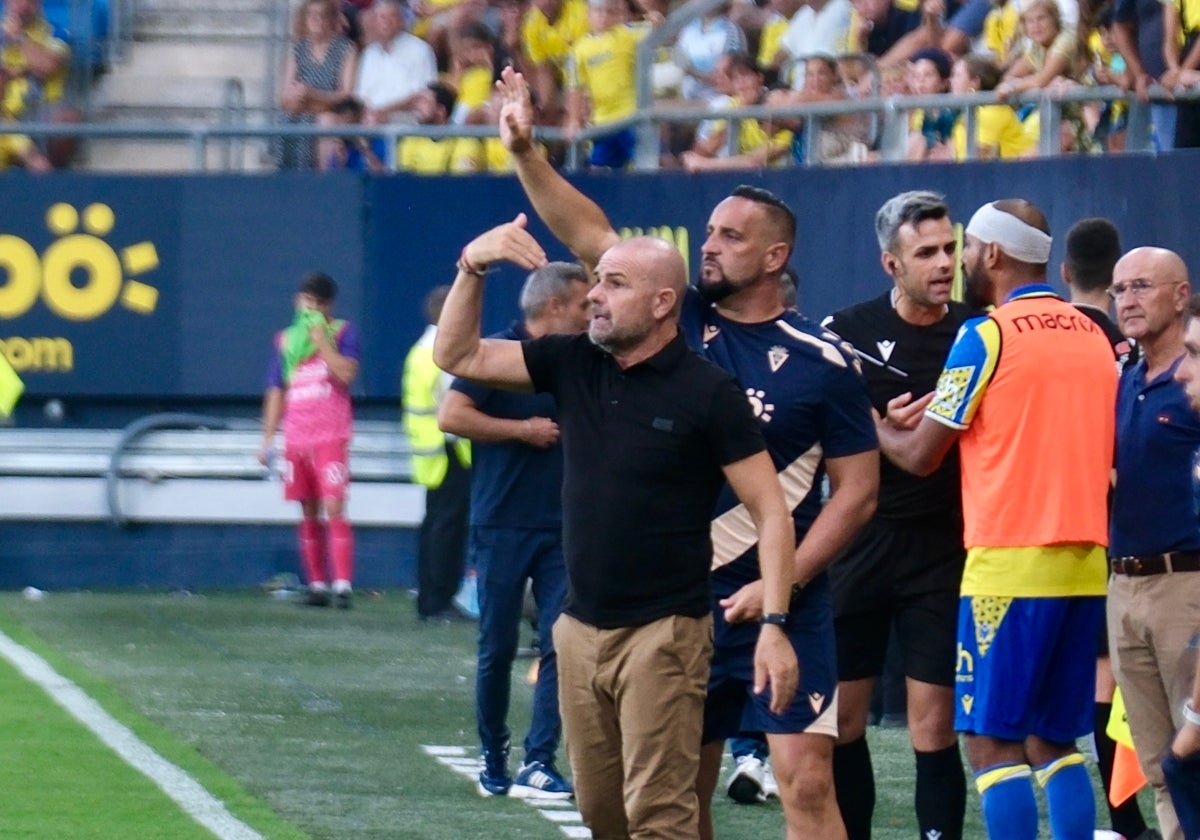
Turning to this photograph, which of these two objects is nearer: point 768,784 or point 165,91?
point 768,784

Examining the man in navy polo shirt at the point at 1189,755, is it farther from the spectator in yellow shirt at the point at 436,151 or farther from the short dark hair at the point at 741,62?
the spectator in yellow shirt at the point at 436,151

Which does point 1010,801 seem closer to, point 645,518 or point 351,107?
point 645,518

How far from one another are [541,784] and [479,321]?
3364mm

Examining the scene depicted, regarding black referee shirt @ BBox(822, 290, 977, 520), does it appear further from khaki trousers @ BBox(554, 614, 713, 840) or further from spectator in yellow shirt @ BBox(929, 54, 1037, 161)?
spectator in yellow shirt @ BBox(929, 54, 1037, 161)

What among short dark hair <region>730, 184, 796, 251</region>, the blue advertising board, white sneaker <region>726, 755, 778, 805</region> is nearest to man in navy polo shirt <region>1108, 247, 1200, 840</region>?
short dark hair <region>730, 184, 796, 251</region>

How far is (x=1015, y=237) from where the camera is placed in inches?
280

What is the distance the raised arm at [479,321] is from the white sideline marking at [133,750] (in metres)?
Answer: 2.47

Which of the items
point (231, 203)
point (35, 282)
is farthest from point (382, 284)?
point (35, 282)

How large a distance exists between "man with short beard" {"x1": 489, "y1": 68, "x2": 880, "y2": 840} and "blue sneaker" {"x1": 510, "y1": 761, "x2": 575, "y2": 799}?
2438 millimetres

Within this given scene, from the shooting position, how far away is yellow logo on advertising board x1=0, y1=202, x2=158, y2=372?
1748cm

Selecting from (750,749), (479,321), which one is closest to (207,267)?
(750,749)

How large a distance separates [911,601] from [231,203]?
11172 mm

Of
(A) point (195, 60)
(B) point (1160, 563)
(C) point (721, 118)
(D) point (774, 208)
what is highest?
(A) point (195, 60)

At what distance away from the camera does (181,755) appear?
31.7 ft
